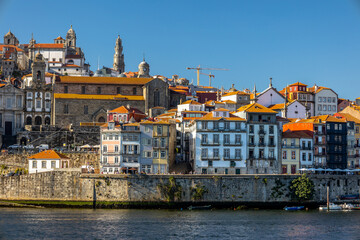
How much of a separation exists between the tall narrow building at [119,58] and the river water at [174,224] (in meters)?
111

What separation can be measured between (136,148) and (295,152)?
2095 centimetres

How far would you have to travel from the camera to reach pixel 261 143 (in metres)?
93.8

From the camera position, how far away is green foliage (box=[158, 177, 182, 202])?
86.8m

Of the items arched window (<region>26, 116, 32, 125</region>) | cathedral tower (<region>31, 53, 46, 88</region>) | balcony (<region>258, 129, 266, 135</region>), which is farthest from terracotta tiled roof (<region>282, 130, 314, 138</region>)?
cathedral tower (<region>31, 53, 46, 88</region>)

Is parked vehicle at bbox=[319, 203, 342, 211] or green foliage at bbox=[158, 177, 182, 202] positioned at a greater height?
green foliage at bbox=[158, 177, 182, 202]

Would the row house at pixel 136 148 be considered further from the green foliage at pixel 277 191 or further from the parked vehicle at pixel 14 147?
the parked vehicle at pixel 14 147

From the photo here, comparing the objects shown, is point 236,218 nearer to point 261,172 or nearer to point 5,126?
point 261,172

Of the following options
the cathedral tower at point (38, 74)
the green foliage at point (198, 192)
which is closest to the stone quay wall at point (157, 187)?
the green foliage at point (198, 192)

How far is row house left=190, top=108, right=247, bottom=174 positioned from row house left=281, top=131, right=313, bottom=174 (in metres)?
6.40

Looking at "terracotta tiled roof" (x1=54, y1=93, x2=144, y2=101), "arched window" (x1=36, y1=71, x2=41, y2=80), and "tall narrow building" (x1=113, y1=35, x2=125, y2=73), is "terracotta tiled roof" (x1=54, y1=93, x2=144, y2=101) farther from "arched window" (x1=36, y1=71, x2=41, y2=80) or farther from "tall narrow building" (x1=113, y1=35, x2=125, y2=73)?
"tall narrow building" (x1=113, y1=35, x2=125, y2=73)

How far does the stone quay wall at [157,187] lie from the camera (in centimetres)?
8706

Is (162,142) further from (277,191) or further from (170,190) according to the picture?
(277,191)

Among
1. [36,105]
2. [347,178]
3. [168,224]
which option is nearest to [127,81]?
[36,105]

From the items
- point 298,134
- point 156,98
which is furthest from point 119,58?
point 298,134
